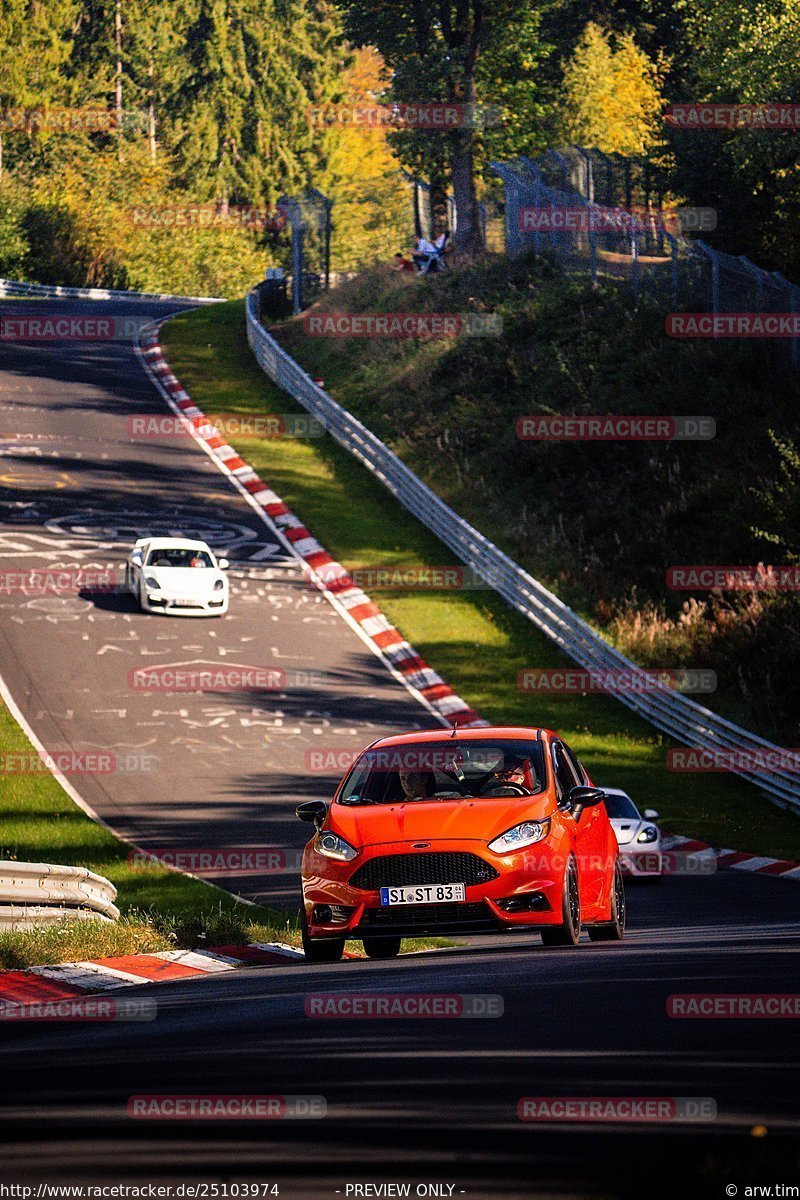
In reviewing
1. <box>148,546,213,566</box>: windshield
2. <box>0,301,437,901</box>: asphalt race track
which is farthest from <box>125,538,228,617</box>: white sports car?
<box>0,301,437,901</box>: asphalt race track

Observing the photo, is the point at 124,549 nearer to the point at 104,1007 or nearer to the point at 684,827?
the point at 684,827

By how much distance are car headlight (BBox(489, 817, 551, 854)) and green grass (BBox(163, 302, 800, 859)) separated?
1051 cm

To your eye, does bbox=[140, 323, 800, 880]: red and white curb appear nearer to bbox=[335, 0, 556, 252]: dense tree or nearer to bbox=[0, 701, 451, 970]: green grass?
bbox=[0, 701, 451, 970]: green grass

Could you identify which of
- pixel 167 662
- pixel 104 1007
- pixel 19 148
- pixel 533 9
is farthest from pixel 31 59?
pixel 104 1007

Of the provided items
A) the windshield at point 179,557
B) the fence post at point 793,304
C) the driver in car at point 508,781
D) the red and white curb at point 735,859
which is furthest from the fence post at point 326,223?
the driver in car at point 508,781

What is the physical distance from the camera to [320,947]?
11.8 meters

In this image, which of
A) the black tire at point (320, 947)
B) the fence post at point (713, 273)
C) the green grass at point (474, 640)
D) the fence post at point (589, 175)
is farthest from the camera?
the fence post at point (589, 175)

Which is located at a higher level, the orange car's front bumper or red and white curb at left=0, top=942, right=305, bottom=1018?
the orange car's front bumper

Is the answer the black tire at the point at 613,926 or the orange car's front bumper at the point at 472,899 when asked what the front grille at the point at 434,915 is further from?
the black tire at the point at 613,926

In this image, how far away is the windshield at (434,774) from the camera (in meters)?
12.1

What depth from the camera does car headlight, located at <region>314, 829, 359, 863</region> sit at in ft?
37.7

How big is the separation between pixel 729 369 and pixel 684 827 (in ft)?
56.0

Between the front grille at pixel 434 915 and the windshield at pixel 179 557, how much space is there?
2014 centimetres

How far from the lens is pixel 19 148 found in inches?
4173
